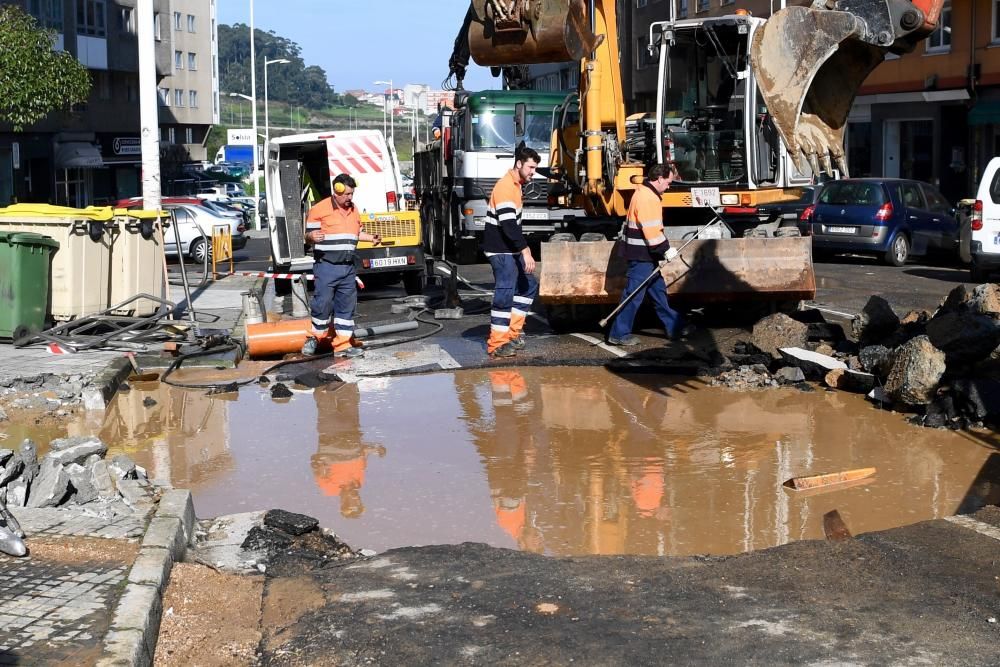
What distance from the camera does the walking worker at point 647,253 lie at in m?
11.4

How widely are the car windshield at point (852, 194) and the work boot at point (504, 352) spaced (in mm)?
12296

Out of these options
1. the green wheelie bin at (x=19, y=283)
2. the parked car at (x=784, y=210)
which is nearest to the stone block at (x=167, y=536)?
the green wheelie bin at (x=19, y=283)

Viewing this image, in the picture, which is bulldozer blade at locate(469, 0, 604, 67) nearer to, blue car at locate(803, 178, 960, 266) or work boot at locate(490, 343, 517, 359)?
work boot at locate(490, 343, 517, 359)

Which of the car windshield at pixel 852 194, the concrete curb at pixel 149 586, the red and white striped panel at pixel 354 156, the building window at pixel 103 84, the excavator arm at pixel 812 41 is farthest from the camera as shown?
the building window at pixel 103 84

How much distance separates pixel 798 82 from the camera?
8.79 meters

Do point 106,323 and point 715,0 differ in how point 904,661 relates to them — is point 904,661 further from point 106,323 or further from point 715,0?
point 715,0

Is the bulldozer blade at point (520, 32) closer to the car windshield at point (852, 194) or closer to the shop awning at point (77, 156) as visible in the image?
the car windshield at point (852, 194)

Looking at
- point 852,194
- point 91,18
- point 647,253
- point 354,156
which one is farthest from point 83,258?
point 91,18

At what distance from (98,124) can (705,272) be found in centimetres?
5168

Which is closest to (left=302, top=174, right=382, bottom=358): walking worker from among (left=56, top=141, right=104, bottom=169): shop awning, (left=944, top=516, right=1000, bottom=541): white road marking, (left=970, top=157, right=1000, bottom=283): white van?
(left=944, top=516, right=1000, bottom=541): white road marking

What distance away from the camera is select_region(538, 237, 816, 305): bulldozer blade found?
38.8ft

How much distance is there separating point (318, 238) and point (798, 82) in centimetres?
523

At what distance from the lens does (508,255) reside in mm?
11609

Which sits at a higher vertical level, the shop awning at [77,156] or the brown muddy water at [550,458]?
the shop awning at [77,156]
